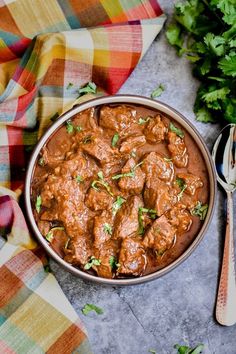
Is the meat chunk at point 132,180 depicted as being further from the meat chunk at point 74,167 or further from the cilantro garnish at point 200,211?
the cilantro garnish at point 200,211

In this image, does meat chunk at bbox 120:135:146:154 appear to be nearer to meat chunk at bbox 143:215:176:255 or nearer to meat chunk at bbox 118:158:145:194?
meat chunk at bbox 118:158:145:194

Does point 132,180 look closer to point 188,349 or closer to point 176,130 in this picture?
point 176,130

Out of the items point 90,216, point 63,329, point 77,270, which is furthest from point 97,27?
point 63,329

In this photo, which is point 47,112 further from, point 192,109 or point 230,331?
point 230,331

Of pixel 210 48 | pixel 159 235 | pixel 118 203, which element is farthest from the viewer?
pixel 210 48

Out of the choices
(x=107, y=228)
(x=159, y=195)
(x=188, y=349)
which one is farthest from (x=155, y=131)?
(x=188, y=349)

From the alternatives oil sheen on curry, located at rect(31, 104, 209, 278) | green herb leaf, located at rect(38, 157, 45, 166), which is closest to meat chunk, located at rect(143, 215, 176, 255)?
oil sheen on curry, located at rect(31, 104, 209, 278)

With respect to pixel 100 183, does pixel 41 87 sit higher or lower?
higher

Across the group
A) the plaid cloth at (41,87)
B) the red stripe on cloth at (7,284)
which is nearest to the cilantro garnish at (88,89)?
the plaid cloth at (41,87)
